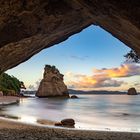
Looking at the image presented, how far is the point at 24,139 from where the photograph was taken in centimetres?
1586

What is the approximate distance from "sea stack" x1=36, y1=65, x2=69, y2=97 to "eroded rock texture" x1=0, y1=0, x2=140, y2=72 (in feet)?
479

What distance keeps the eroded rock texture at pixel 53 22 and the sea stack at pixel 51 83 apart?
479ft

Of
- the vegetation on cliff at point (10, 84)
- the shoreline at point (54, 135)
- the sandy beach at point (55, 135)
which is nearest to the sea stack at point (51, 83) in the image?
the vegetation on cliff at point (10, 84)

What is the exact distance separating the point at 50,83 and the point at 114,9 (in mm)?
157834

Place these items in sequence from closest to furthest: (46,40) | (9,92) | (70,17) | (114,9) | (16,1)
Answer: (114,9) < (16,1) < (70,17) < (46,40) < (9,92)

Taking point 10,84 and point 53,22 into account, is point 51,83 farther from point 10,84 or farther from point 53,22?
point 53,22

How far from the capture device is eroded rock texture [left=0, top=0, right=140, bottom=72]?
12.7m

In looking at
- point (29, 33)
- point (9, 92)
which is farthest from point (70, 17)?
point (9, 92)

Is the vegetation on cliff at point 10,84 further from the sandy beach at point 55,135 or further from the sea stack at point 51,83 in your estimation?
the sandy beach at point 55,135

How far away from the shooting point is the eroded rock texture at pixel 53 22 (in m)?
12.7

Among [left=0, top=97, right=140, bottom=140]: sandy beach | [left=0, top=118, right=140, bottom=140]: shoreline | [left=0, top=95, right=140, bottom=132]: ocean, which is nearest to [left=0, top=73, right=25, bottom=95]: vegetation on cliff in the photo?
[left=0, top=95, right=140, bottom=132]: ocean

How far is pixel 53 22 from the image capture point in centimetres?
1872

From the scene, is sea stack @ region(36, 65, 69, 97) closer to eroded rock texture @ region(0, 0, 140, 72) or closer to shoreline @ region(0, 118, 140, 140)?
eroded rock texture @ region(0, 0, 140, 72)

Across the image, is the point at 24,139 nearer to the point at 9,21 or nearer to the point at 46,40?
the point at 9,21
